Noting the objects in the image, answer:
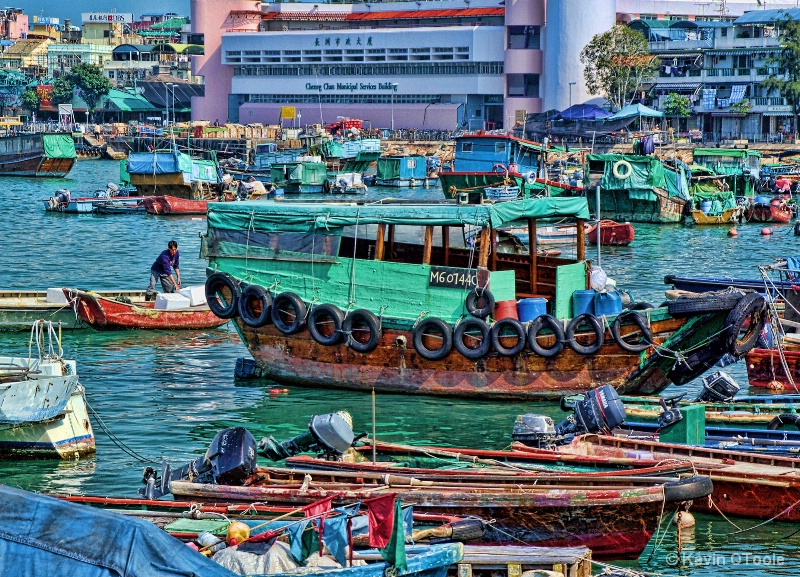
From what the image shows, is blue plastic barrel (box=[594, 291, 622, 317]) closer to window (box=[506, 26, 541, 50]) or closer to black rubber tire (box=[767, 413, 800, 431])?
black rubber tire (box=[767, 413, 800, 431])

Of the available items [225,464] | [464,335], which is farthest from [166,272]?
[225,464]

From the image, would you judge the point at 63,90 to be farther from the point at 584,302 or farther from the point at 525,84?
the point at 584,302

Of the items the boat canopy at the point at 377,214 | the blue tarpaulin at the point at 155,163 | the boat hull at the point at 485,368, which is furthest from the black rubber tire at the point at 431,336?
the blue tarpaulin at the point at 155,163

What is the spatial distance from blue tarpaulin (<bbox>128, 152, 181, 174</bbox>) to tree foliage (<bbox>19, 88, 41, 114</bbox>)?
76903mm

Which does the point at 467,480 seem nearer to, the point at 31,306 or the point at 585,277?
the point at 585,277

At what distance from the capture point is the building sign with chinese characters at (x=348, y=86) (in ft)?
317

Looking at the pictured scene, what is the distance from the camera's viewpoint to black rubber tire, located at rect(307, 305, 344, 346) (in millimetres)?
18297

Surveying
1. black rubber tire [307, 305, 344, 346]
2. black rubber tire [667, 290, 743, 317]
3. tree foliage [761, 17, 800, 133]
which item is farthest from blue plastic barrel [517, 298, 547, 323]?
tree foliage [761, 17, 800, 133]

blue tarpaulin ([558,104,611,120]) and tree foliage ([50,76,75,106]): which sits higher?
tree foliage ([50,76,75,106])

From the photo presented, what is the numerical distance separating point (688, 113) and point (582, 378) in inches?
2770

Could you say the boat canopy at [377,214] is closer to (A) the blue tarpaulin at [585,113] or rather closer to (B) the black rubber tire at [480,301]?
(B) the black rubber tire at [480,301]

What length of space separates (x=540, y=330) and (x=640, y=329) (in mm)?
1288

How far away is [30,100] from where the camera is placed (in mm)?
126688

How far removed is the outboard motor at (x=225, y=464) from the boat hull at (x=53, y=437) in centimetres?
315
